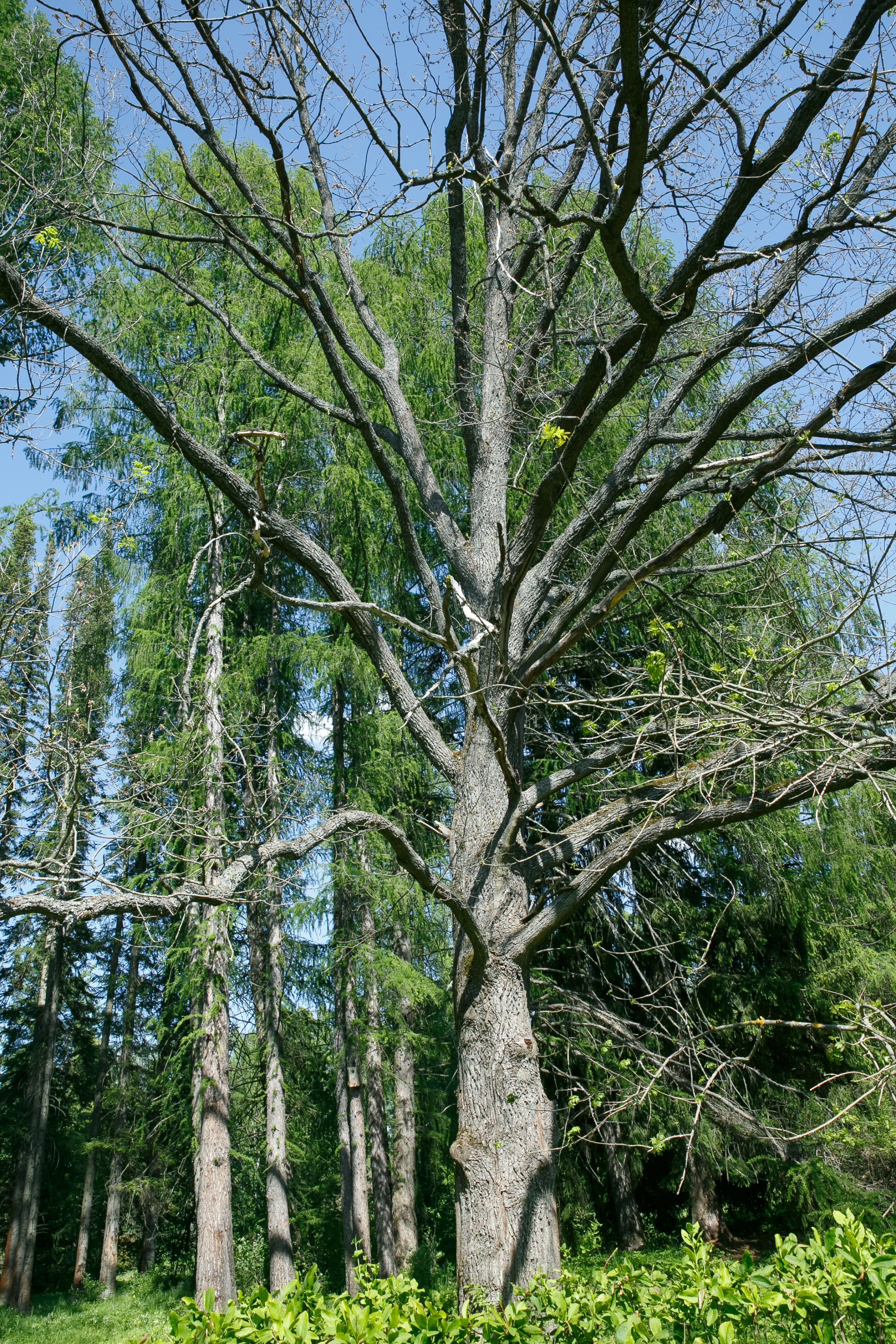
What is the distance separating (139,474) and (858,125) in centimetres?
443

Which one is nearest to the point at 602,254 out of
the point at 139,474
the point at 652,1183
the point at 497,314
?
the point at 497,314

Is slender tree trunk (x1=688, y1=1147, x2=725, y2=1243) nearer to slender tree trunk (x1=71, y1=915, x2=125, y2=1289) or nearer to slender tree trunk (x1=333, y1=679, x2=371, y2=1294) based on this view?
slender tree trunk (x1=333, y1=679, x2=371, y2=1294)

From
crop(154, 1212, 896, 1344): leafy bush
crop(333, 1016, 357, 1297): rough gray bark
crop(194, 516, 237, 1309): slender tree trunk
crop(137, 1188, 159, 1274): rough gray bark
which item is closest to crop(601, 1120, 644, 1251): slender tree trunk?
A: crop(333, 1016, 357, 1297): rough gray bark

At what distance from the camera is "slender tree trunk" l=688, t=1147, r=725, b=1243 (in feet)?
35.2

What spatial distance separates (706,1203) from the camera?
11.0m

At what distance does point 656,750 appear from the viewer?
12.4 ft

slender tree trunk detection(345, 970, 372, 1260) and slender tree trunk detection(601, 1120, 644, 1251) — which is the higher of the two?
slender tree trunk detection(345, 970, 372, 1260)

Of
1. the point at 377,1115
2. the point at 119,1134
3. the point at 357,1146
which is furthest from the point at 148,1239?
the point at 357,1146

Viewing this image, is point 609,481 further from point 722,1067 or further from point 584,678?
point 584,678

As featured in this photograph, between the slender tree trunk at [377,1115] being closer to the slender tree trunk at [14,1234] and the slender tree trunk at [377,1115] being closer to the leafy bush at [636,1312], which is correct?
the slender tree trunk at [14,1234]

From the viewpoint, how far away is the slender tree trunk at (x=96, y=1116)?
17.8 metres

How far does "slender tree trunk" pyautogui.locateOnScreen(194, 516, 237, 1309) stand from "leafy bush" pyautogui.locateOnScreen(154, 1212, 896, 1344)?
18.6 feet

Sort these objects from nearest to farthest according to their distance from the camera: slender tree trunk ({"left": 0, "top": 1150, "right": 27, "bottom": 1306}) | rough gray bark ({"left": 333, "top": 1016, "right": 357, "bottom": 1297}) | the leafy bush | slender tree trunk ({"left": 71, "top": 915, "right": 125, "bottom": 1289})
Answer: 1. the leafy bush
2. rough gray bark ({"left": 333, "top": 1016, "right": 357, "bottom": 1297})
3. slender tree trunk ({"left": 0, "top": 1150, "right": 27, "bottom": 1306})
4. slender tree trunk ({"left": 71, "top": 915, "right": 125, "bottom": 1289})

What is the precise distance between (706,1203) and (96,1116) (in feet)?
44.5
